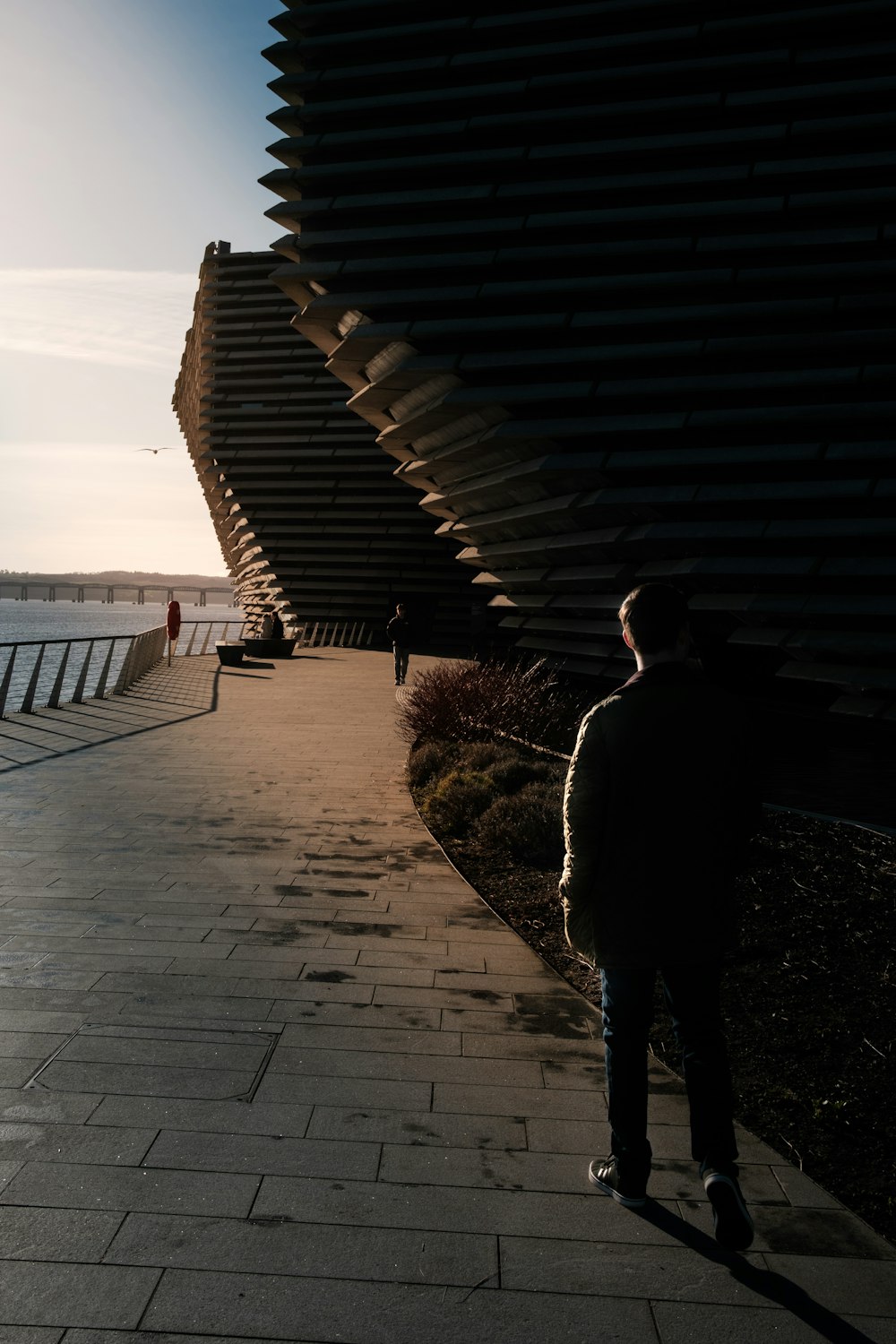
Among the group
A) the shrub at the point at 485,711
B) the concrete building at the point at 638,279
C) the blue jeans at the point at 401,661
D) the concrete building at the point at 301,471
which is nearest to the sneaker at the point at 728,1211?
the shrub at the point at 485,711

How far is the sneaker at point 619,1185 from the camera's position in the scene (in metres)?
3.20

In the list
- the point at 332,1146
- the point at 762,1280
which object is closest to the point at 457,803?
the point at 332,1146

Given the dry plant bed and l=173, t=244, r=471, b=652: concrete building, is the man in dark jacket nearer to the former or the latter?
the dry plant bed

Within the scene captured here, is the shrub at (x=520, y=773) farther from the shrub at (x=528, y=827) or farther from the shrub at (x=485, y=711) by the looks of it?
the shrub at (x=485, y=711)

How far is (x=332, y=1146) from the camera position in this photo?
3498 mm

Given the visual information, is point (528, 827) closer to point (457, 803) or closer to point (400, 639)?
point (457, 803)

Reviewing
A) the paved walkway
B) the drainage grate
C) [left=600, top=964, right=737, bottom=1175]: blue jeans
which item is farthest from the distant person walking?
[left=600, top=964, right=737, bottom=1175]: blue jeans

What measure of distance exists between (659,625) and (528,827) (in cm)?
488

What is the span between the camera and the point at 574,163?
49.9ft

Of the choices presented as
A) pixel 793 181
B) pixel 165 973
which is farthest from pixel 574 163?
pixel 165 973

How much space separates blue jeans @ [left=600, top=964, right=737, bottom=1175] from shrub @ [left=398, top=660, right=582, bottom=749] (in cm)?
867

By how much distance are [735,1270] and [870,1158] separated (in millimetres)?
1014

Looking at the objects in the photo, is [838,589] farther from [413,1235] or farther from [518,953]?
[413,1235]

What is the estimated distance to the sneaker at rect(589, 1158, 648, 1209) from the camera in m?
3.20
